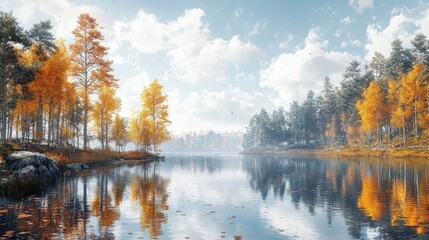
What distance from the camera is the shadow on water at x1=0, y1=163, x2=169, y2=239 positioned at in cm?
851

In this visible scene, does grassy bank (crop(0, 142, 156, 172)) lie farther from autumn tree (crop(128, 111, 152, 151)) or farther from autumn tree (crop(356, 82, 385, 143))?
autumn tree (crop(356, 82, 385, 143))

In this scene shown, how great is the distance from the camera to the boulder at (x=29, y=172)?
14727 mm

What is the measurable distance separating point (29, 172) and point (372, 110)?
62845mm

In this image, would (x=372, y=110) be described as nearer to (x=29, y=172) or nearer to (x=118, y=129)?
(x=118, y=129)

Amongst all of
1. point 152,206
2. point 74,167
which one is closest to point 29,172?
point 152,206

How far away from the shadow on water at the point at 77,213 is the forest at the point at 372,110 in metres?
52.2

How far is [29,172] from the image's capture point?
1742cm

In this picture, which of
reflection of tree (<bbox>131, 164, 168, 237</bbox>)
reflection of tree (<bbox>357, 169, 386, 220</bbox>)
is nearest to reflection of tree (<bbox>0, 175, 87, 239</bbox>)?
reflection of tree (<bbox>131, 164, 168, 237</bbox>)

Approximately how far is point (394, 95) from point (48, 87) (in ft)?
194

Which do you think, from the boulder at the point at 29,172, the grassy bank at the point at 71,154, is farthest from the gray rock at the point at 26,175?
the grassy bank at the point at 71,154

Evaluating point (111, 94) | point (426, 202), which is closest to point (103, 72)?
point (111, 94)

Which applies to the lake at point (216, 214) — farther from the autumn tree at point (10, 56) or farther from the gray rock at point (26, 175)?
the autumn tree at point (10, 56)

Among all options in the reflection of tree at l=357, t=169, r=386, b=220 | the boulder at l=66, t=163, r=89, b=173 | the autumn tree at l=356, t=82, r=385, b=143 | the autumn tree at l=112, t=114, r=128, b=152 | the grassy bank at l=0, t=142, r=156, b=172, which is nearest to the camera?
the reflection of tree at l=357, t=169, r=386, b=220

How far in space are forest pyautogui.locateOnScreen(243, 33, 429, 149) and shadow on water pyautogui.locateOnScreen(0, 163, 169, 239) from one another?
171 ft
